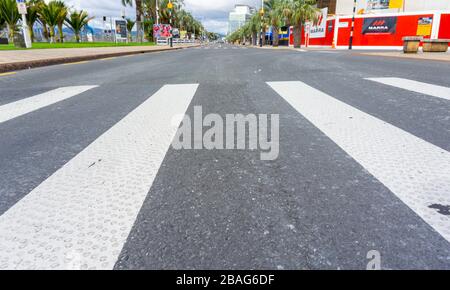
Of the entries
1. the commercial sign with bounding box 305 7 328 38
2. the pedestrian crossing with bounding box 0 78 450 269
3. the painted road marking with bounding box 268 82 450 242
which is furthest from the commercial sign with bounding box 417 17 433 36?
the pedestrian crossing with bounding box 0 78 450 269

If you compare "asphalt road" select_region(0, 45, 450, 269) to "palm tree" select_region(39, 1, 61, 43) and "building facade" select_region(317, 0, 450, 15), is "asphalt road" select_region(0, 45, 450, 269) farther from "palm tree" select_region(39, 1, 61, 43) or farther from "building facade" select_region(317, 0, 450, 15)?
"palm tree" select_region(39, 1, 61, 43)

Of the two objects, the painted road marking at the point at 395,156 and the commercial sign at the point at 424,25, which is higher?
the commercial sign at the point at 424,25

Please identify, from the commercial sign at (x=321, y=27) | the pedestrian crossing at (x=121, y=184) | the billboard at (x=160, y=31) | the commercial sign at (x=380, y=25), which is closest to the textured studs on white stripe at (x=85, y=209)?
the pedestrian crossing at (x=121, y=184)

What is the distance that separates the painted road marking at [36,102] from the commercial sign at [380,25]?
119 feet

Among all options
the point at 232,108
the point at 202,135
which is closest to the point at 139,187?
the point at 202,135

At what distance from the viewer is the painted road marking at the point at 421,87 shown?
11.6ft

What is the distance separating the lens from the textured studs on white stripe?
3.16 ft

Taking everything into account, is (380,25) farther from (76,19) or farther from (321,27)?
(76,19)

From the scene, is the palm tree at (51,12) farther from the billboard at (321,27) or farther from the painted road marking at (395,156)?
the painted road marking at (395,156)

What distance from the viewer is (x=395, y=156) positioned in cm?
171

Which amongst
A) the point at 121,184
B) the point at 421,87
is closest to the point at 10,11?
the point at 421,87

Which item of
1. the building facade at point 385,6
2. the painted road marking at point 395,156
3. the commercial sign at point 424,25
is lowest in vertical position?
the painted road marking at point 395,156

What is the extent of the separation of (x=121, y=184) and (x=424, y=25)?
37788 mm

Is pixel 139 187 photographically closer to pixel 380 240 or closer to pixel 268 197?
pixel 268 197
